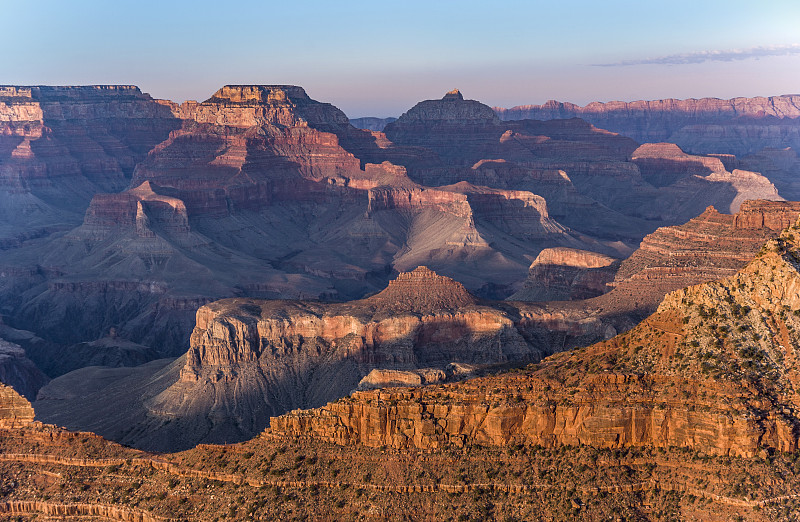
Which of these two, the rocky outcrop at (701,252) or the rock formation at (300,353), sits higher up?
the rocky outcrop at (701,252)

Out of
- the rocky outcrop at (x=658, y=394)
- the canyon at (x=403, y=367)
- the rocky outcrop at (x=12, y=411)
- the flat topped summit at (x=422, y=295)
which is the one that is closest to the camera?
the rocky outcrop at (x=658, y=394)

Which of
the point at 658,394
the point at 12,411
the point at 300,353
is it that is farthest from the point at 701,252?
the point at 12,411

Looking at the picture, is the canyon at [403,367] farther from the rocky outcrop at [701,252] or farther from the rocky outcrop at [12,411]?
the rocky outcrop at [701,252]

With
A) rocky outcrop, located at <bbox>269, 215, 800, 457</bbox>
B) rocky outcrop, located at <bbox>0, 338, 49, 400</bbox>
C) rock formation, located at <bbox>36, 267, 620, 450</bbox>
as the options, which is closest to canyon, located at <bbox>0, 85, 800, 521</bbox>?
rocky outcrop, located at <bbox>269, 215, 800, 457</bbox>

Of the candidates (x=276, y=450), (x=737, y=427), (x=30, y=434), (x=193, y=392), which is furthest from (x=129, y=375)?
(x=737, y=427)

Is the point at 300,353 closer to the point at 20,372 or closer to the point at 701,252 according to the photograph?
the point at 701,252

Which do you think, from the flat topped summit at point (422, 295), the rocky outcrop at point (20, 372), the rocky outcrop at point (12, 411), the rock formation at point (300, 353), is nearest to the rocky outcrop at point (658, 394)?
the rocky outcrop at point (12, 411)

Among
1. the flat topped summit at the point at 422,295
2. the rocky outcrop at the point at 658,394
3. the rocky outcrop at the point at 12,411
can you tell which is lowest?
the flat topped summit at the point at 422,295
